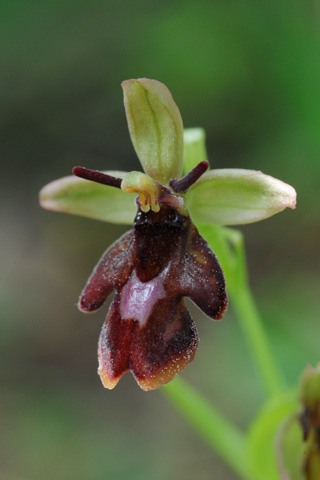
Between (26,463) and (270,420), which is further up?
(26,463)

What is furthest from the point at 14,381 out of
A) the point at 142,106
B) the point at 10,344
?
the point at 142,106

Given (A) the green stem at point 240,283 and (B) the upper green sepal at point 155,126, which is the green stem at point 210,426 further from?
(B) the upper green sepal at point 155,126

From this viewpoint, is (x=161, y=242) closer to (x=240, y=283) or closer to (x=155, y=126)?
(x=155, y=126)

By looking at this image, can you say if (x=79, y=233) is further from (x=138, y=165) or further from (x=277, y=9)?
(x=277, y=9)

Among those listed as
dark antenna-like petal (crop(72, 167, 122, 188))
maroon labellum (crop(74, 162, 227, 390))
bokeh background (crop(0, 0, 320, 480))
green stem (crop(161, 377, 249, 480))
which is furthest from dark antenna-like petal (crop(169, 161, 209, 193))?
bokeh background (crop(0, 0, 320, 480))

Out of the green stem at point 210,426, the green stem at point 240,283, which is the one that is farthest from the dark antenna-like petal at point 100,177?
the green stem at point 210,426

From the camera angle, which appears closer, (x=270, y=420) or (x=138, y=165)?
(x=270, y=420)

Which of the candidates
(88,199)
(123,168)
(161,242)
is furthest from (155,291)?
(123,168)
